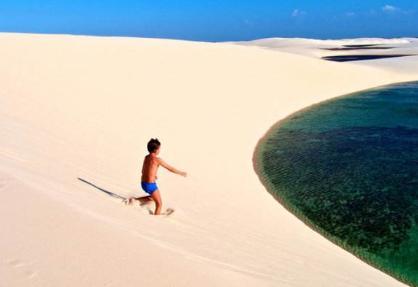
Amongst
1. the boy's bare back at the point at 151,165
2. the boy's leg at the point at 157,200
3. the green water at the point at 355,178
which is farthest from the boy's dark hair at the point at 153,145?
the green water at the point at 355,178

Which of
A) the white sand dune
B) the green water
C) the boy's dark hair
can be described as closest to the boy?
the boy's dark hair

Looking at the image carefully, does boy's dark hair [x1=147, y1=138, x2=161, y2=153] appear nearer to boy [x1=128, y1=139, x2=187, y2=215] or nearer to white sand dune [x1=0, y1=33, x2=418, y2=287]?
boy [x1=128, y1=139, x2=187, y2=215]

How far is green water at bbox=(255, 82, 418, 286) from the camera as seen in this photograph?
784cm

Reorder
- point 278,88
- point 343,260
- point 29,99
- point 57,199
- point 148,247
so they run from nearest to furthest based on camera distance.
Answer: point 148,247, point 57,199, point 343,260, point 29,99, point 278,88

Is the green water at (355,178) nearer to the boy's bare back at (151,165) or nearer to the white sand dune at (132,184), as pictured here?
the white sand dune at (132,184)

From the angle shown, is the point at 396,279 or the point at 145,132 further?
the point at 145,132

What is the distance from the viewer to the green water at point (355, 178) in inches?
309

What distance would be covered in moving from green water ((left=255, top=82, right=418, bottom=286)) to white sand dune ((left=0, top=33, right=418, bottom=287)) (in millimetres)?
582

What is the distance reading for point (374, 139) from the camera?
15070 mm

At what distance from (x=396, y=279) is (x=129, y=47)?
2221cm

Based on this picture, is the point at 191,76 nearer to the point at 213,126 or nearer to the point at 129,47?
the point at 129,47

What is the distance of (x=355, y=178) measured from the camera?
1097 centimetres

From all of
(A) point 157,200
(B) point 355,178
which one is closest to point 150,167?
(A) point 157,200

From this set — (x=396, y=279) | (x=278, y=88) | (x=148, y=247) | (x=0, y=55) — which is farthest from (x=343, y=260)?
(x=278, y=88)
